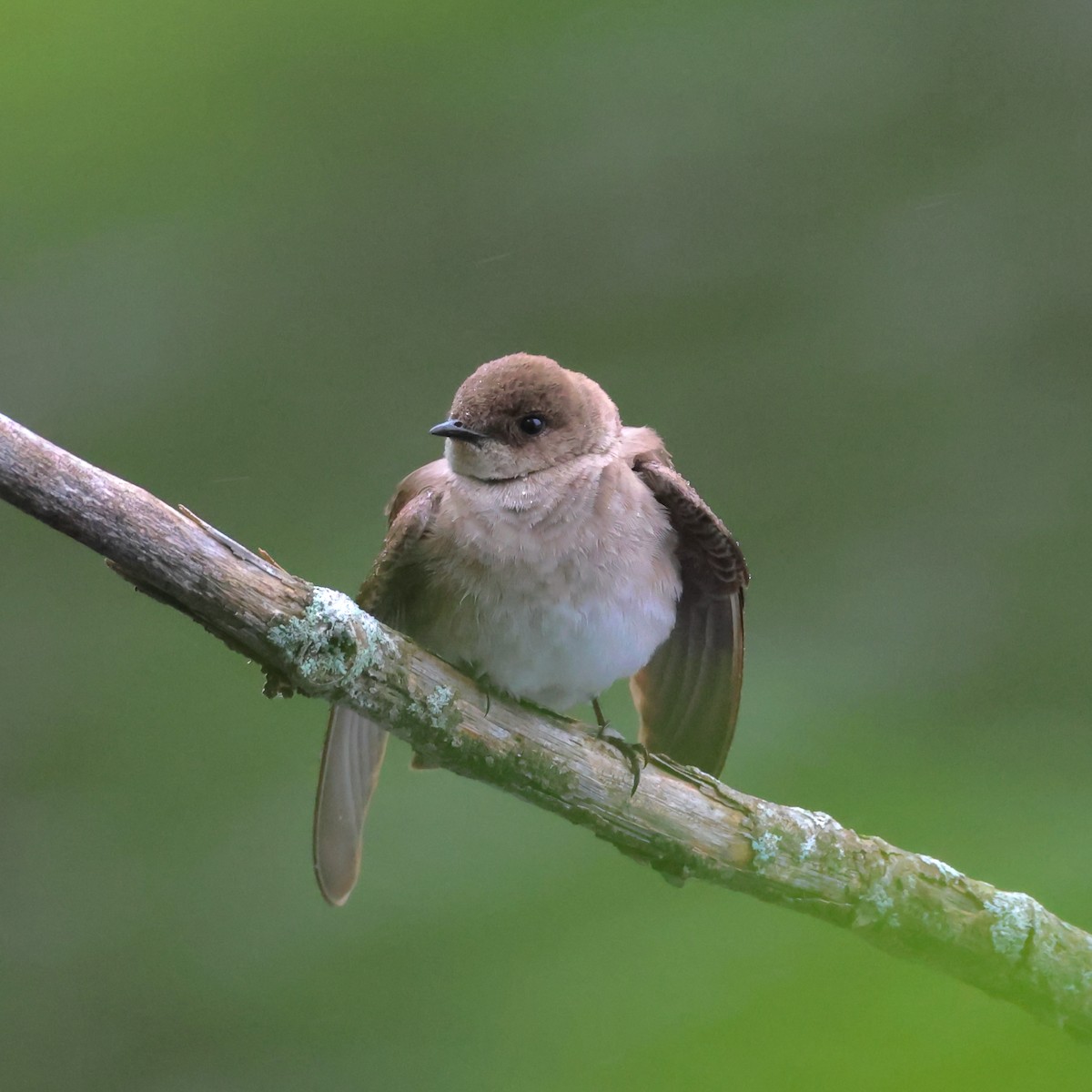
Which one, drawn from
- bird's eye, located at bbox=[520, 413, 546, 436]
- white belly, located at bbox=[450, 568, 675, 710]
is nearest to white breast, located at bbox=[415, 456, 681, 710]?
white belly, located at bbox=[450, 568, 675, 710]

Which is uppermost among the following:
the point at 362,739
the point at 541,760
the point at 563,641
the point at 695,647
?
the point at 695,647

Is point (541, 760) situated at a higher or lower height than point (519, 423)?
lower

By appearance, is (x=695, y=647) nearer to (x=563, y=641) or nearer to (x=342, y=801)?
(x=563, y=641)

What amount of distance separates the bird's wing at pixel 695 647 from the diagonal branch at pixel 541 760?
0.29 m

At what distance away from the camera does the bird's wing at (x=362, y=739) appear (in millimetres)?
1830

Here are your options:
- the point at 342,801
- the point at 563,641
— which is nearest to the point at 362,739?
the point at 342,801

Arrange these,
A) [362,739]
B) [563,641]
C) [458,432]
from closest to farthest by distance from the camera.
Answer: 1. [563,641]
2. [458,432]
3. [362,739]

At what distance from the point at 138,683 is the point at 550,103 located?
7.19 feet

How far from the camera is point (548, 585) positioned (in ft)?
5.97

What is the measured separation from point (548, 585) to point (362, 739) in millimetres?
462

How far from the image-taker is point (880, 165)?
3.54 m

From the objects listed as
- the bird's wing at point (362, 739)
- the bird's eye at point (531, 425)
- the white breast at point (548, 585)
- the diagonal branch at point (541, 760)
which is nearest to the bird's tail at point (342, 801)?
the bird's wing at point (362, 739)

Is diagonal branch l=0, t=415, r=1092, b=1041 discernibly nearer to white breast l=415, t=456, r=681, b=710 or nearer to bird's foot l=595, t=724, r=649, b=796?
bird's foot l=595, t=724, r=649, b=796

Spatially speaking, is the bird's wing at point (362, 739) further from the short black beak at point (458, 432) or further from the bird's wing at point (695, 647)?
the bird's wing at point (695, 647)
